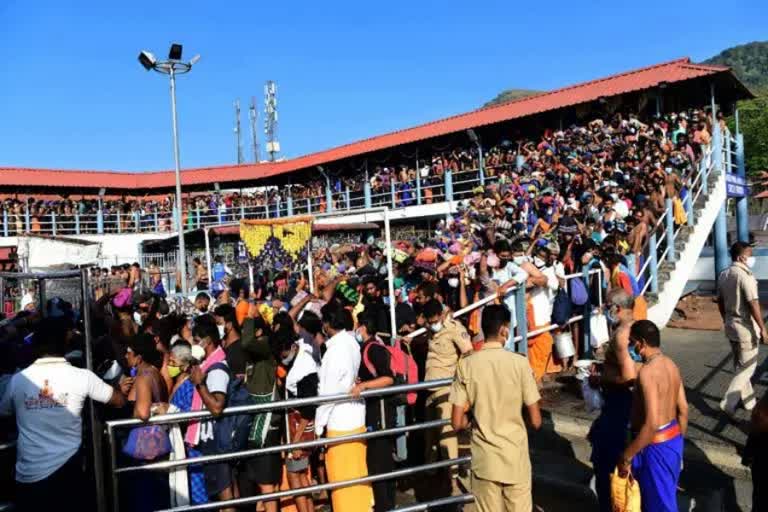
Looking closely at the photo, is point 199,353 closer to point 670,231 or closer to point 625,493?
point 625,493

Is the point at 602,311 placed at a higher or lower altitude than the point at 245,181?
lower

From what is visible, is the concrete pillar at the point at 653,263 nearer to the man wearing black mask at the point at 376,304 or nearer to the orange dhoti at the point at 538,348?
the orange dhoti at the point at 538,348

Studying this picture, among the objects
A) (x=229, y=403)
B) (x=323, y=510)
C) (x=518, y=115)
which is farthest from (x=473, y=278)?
(x=518, y=115)

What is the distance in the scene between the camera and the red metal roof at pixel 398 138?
51.2 ft

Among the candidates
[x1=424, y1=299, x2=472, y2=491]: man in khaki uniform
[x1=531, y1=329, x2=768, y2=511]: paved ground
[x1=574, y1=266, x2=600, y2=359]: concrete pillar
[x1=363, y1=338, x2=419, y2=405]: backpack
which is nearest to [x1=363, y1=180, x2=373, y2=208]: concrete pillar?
[x1=531, y1=329, x2=768, y2=511]: paved ground

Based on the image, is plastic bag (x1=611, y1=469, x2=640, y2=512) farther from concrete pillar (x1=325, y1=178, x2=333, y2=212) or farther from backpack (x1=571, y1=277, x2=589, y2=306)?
concrete pillar (x1=325, y1=178, x2=333, y2=212)

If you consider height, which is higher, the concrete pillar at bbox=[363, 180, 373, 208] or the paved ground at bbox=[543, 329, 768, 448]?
the concrete pillar at bbox=[363, 180, 373, 208]

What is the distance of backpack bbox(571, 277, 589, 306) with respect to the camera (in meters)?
7.31

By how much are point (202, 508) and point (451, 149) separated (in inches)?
684

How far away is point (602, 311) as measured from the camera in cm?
734

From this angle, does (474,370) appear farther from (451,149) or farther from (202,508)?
(451,149)

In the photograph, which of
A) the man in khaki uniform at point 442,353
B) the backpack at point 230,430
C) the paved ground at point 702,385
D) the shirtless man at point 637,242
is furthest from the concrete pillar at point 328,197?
the backpack at point 230,430

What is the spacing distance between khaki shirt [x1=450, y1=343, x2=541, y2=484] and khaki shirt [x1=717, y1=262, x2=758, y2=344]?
3051 mm

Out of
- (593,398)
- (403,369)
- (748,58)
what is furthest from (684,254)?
(748,58)
